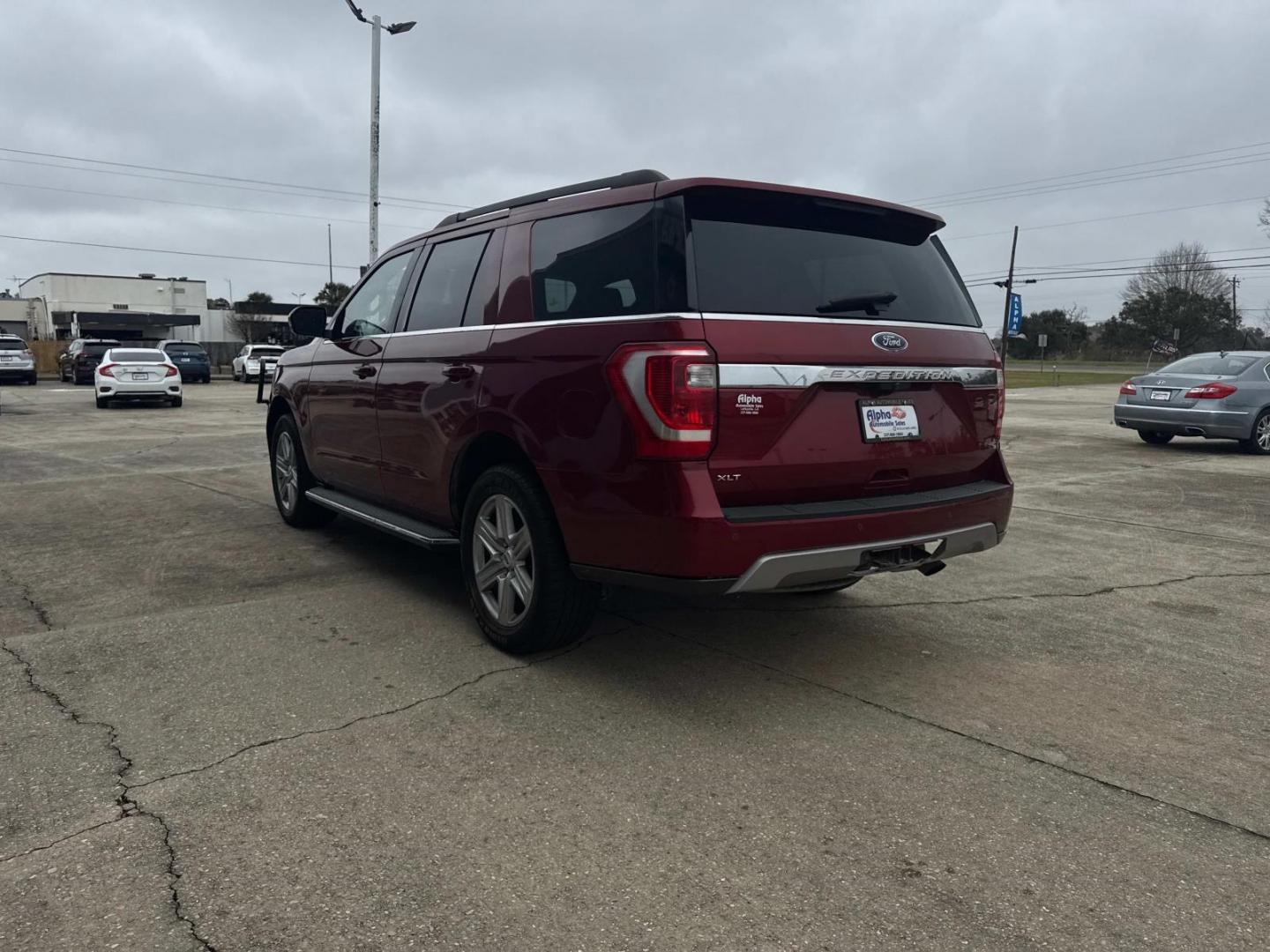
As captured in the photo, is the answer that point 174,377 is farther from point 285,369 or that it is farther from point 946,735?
point 946,735

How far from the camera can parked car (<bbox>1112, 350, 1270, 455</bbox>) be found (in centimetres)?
1247

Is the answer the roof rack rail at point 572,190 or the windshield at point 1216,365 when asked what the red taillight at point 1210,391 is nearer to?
the windshield at point 1216,365

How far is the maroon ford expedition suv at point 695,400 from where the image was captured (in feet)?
11.0

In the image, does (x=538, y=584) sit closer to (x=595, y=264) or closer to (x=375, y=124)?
(x=595, y=264)

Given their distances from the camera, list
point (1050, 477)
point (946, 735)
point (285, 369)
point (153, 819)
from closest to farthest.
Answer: point (153, 819) → point (946, 735) → point (285, 369) → point (1050, 477)

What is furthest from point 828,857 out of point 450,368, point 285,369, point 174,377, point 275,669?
point 174,377

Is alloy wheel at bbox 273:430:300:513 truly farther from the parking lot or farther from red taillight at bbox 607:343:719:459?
red taillight at bbox 607:343:719:459

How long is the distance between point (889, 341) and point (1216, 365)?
459 inches

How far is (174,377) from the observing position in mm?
22094

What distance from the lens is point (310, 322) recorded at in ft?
20.9

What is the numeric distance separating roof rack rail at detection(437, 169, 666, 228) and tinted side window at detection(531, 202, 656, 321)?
0.43ft

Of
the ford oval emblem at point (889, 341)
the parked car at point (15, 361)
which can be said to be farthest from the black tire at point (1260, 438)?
the parked car at point (15, 361)

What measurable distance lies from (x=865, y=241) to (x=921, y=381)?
64 cm

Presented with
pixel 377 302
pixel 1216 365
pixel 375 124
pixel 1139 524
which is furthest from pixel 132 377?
pixel 1216 365
